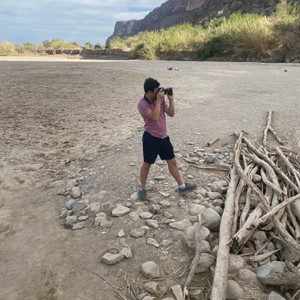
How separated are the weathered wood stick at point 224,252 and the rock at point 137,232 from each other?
71cm

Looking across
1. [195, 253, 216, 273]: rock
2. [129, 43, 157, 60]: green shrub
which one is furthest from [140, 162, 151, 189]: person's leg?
[129, 43, 157, 60]: green shrub

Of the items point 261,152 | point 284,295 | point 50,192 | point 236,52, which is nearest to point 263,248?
point 284,295

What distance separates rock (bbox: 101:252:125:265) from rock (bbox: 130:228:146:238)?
293 mm

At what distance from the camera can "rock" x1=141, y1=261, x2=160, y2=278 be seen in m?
2.91

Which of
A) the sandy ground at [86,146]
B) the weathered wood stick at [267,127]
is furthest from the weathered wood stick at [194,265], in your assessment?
the weathered wood stick at [267,127]

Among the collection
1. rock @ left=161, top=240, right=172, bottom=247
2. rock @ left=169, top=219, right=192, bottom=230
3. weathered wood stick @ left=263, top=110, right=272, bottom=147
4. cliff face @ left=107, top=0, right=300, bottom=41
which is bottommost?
rock @ left=161, top=240, right=172, bottom=247

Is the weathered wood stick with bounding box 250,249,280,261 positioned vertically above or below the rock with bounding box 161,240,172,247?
above

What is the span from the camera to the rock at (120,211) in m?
3.64

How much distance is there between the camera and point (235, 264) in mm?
2926

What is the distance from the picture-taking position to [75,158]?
498 cm

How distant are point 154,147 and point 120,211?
0.73m

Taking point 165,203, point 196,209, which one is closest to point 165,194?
point 165,203

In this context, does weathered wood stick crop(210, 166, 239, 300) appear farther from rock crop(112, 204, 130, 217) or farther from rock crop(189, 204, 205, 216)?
rock crop(112, 204, 130, 217)

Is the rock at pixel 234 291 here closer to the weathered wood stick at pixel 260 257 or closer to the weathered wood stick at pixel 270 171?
the weathered wood stick at pixel 260 257
